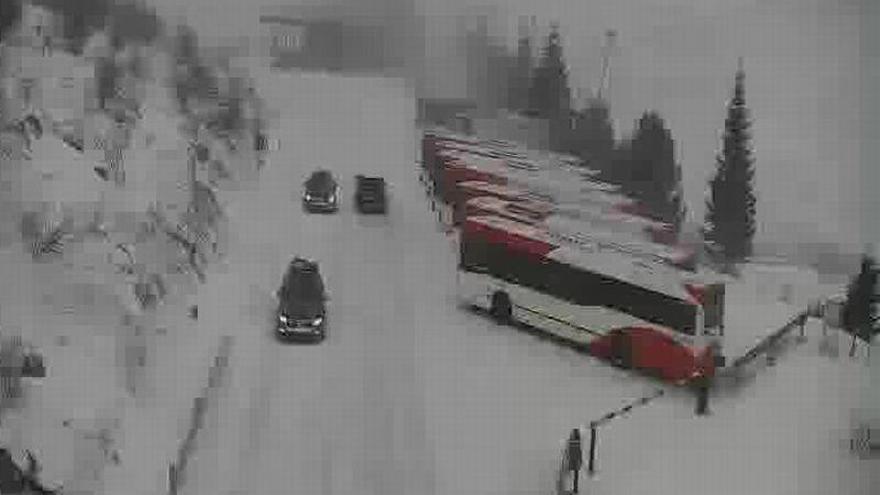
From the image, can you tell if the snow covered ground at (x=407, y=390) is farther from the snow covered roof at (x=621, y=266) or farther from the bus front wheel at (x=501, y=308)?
the snow covered roof at (x=621, y=266)

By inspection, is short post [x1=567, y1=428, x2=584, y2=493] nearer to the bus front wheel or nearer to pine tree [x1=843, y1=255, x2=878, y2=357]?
the bus front wheel

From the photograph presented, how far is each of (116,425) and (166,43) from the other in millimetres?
1498

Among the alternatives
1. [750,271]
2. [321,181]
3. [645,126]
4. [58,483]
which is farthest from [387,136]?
[58,483]

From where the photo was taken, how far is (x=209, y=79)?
145 inches

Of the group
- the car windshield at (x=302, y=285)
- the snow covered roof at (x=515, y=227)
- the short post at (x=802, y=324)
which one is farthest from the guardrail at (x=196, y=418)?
the short post at (x=802, y=324)

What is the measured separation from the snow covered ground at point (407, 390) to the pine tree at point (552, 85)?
1.42 feet

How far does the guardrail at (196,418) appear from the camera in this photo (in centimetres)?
278

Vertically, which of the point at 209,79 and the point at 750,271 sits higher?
the point at 209,79

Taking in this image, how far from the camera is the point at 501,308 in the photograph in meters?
3.79

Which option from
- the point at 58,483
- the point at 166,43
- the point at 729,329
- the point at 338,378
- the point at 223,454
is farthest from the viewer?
the point at 166,43

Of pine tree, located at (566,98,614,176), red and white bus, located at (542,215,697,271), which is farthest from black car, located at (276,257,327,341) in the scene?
pine tree, located at (566,98,614,176)

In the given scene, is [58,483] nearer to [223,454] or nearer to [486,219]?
[223,454]

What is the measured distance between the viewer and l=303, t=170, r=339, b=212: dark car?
146 inches

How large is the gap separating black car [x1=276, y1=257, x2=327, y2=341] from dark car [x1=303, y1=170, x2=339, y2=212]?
236 mm
